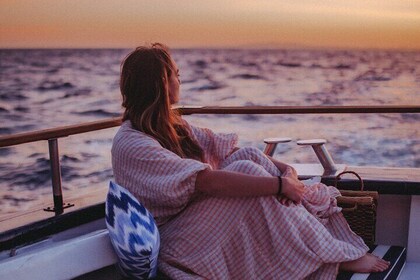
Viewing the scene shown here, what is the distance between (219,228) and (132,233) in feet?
1.07

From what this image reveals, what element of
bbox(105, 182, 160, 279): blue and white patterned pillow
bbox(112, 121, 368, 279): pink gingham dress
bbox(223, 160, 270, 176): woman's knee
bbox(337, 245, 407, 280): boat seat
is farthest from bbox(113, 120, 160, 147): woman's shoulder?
bbox(337, 245, 407, 280): boat seat

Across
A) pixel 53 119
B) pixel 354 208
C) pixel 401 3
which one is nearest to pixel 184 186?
pixel 354 208

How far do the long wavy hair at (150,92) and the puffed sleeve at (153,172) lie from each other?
0.07 m

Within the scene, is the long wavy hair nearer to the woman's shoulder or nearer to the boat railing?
the woman's shoulder

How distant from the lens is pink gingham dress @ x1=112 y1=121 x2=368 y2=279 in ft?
7.09

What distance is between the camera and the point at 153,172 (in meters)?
2.18

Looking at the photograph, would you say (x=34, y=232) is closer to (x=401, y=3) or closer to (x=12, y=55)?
(x=401, y=3)

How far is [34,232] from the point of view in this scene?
2367mm

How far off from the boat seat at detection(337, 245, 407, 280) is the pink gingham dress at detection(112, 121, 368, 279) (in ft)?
0.27

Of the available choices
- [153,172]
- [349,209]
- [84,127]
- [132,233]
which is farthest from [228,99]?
[132,233]

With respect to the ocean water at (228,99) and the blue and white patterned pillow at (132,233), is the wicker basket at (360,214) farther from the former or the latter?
the ocean water at (228,99)

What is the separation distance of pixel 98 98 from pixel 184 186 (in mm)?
22441

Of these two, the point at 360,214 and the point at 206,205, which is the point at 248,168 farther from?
the point at 360,214

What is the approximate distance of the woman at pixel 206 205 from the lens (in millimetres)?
2154
